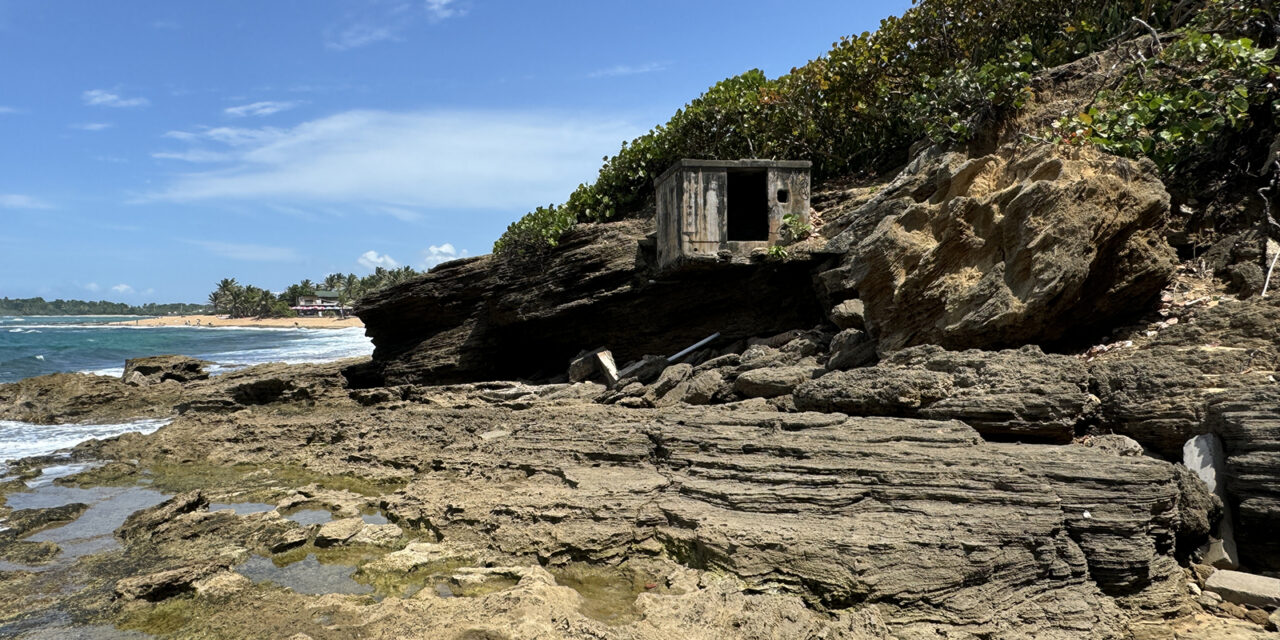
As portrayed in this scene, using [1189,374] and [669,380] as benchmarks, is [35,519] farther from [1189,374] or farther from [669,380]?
[1189,374]

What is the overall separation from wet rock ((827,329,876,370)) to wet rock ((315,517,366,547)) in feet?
19.3

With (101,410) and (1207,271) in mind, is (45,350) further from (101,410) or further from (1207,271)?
(1207,271)

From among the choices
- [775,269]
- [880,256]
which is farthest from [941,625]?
[775,269]

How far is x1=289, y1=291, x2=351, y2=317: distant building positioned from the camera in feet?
317

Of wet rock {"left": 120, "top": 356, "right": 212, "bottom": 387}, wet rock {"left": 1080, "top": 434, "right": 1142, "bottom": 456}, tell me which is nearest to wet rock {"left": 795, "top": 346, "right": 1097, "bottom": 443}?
wet rock {"left": 1080, "top": 434, "right": 1142, "bottom": 456}

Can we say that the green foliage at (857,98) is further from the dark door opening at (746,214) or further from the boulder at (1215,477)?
the boulder at (1215,477)

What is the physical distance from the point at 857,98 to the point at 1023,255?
8.39 metres

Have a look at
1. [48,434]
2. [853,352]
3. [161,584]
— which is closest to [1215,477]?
[853,352]

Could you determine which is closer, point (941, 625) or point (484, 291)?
point (941, 625)

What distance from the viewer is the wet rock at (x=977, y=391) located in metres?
6.38

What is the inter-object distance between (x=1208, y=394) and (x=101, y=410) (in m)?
20.8

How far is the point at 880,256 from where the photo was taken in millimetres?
9406

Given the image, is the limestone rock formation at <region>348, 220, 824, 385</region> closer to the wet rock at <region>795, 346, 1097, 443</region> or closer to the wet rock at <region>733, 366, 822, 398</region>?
the wet rock at <region>733, 366, 822, 398</region>

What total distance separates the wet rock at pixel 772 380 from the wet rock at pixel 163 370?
1768cm
